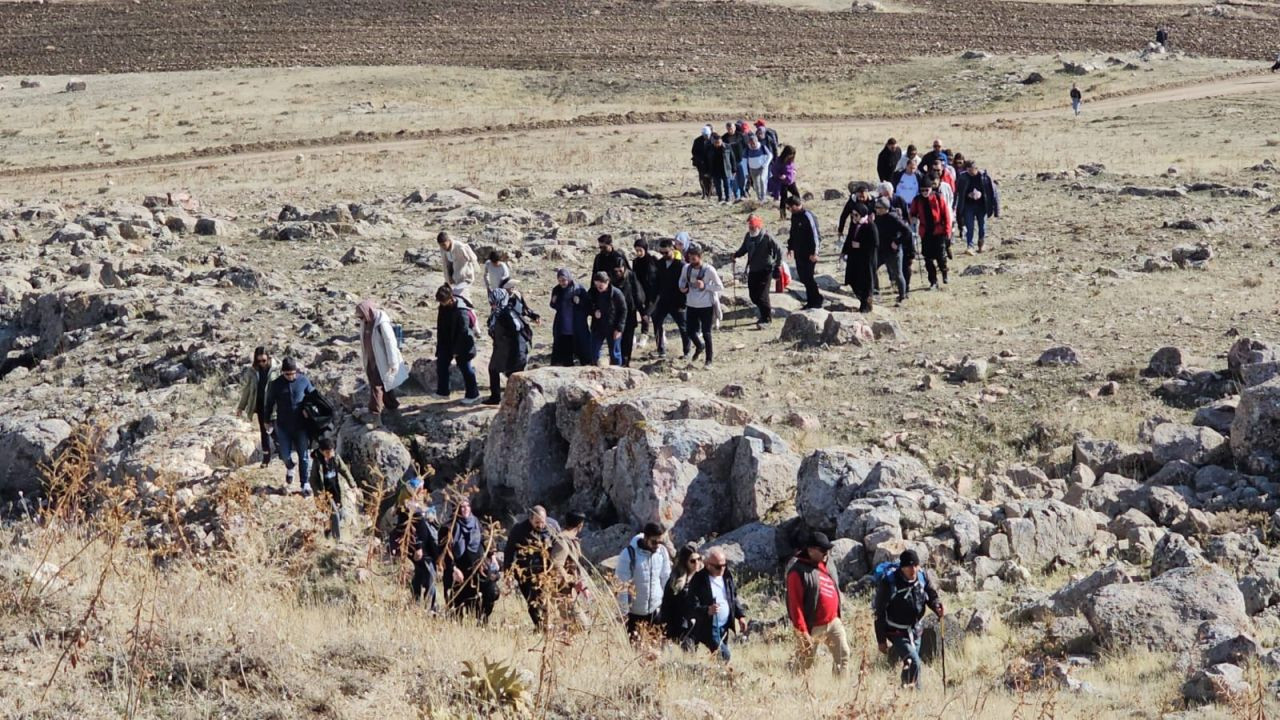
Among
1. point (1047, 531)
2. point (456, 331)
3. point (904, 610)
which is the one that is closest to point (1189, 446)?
point (1047, 531)

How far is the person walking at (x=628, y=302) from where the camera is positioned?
570 inches

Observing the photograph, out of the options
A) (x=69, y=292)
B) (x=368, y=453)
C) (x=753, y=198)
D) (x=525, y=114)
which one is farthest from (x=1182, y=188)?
(x=525, y=114)

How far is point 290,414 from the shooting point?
12305 mm

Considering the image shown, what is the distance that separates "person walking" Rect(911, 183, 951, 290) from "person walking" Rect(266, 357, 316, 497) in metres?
9.12

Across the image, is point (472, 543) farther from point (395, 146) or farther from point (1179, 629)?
point (395, 146)

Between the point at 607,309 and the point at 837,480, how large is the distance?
3.92 metres

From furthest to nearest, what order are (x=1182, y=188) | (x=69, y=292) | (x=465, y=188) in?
(x=465, y=188), (x=1182, y=188), (x=69, y=292)

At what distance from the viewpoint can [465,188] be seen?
92.5 feet

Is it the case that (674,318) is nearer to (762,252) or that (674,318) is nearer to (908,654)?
(762,252)

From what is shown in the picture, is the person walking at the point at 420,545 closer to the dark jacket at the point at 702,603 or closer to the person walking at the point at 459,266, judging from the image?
the dark jacket at the point at 702,603

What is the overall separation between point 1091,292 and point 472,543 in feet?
36.4

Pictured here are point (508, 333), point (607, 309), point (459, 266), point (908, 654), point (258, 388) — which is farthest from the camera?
point (459, 266)

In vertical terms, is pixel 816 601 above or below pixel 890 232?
below

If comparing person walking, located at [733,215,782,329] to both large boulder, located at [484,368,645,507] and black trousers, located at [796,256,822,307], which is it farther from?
large boulder, located at [484,368,645,507]
